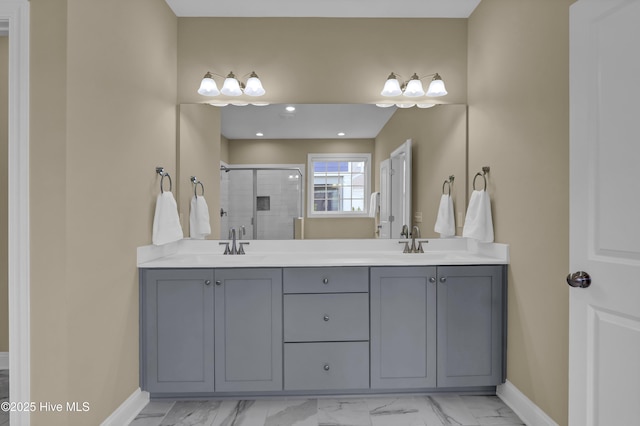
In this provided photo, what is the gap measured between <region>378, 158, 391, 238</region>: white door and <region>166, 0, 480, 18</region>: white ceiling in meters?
1.07

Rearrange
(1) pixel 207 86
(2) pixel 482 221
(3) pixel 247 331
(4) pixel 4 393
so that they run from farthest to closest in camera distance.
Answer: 1. (1) pixel 207 86
2. (2) pixel 482 221
3. (4) pixel 4 393
4. (3) pixel 247 331

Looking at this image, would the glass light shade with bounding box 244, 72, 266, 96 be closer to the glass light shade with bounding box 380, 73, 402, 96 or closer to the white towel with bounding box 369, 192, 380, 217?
the glass light shade with bounding box 380, 73, 402, 96

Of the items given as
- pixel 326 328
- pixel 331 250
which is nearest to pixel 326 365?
pixel 326 328

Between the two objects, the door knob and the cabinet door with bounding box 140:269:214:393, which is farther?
the cabinet door with bounding box 140:269:214:393

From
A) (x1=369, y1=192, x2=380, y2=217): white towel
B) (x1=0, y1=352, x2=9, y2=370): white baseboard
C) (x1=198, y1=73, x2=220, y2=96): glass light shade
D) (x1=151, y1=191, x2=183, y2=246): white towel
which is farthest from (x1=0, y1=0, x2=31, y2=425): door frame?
(x1=369, y1=192, x2=380, y2=217): white towel

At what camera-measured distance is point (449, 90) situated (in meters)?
2.80

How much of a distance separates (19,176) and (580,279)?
7.58 feet

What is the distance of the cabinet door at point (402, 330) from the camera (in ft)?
7.30

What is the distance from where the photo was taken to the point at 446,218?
2748 mm

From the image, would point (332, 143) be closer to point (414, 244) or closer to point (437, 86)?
point (437, 86)

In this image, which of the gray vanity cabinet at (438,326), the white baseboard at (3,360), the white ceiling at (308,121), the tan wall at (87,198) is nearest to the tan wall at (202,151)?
the white ceiling at (308,121)

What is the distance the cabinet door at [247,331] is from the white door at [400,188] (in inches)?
41.9

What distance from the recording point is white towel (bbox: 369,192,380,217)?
2.76 metres

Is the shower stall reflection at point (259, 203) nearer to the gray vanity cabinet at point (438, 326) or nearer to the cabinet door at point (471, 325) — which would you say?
the gray vanity cabinet at point (438, 326)
